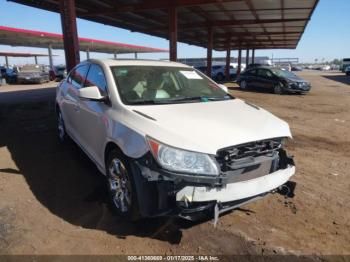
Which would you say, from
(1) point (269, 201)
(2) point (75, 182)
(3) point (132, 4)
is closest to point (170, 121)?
(1) point (269, 201)

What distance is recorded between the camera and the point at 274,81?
1817 cm

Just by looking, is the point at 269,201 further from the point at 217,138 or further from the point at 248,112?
the point at 217,138

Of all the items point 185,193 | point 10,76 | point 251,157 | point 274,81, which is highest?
point 251,157

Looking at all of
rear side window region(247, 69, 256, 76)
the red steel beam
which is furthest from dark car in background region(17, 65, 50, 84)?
rear side window region(247, 69, 256, 76)

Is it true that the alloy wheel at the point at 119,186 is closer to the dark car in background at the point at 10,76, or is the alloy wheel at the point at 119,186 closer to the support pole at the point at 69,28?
the support pole at the point at 69,28

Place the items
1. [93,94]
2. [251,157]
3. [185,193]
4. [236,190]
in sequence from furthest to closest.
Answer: [93,94] < [251,157] < [236,190] < [185,193]

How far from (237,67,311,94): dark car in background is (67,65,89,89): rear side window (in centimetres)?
1441

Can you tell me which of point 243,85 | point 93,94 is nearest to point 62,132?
point 93,94

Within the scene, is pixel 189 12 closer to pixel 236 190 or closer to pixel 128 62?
pixel 128 62

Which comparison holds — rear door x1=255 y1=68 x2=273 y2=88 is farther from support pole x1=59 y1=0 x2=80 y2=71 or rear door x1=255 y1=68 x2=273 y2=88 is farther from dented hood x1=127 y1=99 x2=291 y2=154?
dented hood x1=127 y1=99 x2=291 y2=154

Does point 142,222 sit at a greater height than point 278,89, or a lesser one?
greater

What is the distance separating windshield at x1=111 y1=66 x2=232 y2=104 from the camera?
3748 millimetres

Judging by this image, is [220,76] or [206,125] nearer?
[206,125]

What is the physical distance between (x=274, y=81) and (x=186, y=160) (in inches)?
659
